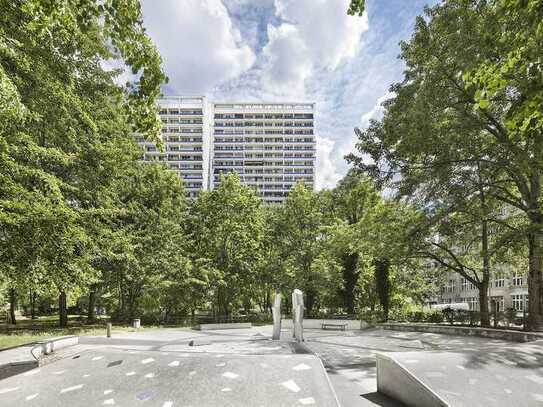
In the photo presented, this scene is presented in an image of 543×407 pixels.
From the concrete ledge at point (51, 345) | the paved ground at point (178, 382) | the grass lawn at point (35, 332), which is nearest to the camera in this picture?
the paved ground at point (178, 382)

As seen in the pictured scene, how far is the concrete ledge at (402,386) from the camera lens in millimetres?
6819

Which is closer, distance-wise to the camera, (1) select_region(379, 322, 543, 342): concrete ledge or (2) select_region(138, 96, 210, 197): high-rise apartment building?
(1) select_region(379, 322, 543, 342): concrete ledge

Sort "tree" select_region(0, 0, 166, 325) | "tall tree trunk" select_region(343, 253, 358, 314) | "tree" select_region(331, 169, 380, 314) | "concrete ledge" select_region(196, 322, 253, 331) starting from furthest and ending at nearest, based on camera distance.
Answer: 1. "tall tree trunk" select_region(343, 253, 358, 314)
2. "tree" select_region(331, 169, 380, 314)
3. "concrete ledge" select_region(196, 322, 253, 331)
4. "tree" select_region(0, 0, 166, 325)

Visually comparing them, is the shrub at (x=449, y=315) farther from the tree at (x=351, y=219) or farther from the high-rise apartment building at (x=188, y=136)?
the high-rise apartment building at (x=188, y=136)

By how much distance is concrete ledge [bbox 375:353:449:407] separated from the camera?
22.4 feet

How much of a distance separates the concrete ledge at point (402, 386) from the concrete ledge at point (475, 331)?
10.5m

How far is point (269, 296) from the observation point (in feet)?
144

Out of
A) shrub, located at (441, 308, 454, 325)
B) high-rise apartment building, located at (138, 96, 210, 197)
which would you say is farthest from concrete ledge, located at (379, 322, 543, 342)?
high-rise apartment building, located at (138, 96, 210, 197)

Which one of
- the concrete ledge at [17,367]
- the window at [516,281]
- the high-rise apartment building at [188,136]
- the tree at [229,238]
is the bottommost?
the concrete ledge at [17,367]

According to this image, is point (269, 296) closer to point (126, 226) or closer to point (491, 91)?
point (126, 226)

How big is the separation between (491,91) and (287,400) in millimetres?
6244

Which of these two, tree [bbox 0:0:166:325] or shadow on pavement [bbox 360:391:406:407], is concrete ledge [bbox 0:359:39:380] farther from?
shadow on pavement [bbox 360:391:406:407]

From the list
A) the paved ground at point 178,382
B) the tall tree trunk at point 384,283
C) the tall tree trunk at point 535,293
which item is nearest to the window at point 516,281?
the tall tree trunk at point 384,283

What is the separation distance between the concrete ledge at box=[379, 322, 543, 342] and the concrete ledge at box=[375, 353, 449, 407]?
10.5 meters
